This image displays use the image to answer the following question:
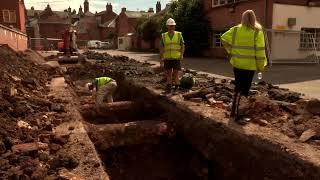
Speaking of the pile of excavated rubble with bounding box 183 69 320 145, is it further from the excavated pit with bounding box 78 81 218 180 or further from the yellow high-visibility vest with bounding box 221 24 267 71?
the excavated pit with bounding box 78 81 218 180

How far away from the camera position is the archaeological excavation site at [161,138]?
4.68 metres

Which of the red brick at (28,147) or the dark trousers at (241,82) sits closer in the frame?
the red brick at (28,147)

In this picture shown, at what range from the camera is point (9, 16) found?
35.7 metres

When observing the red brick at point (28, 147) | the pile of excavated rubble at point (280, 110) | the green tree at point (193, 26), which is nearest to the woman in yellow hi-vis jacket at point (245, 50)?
the pile of excavated rubble at point (280, 110)

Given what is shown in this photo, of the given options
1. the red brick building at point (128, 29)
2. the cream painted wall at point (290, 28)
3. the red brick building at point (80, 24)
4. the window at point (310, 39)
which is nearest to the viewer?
the cream painted wall at point (290, 28)

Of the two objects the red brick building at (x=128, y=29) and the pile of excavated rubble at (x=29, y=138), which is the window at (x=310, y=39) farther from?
the red brick building at (x=128, y=29)

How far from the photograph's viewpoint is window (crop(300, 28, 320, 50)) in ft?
68.5

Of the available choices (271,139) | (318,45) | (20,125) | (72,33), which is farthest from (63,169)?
(318,45)

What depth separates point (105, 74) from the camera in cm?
1542

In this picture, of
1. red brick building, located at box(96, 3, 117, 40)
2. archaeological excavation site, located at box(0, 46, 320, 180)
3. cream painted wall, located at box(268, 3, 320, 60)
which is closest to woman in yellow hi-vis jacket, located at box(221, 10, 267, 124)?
archaeological excavation site, located at box(0, 46, 320, 180)

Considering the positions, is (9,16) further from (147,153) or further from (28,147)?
(28,147)

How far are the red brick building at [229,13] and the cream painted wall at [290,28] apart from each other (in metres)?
0.29

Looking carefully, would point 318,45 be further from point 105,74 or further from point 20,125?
point 20,125

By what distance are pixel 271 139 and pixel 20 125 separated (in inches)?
152
